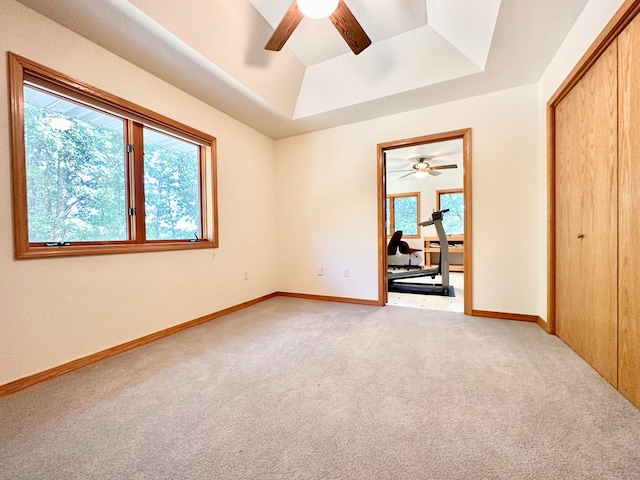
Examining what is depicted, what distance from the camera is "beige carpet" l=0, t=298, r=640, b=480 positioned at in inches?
38.9

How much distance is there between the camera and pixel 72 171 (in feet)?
6.16

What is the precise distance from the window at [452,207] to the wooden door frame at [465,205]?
164 inches

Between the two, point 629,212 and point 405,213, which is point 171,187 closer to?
point 629,212

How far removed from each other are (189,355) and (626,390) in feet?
8.83

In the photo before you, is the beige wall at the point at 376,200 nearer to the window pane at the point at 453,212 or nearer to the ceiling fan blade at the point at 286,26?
the ceiling fan blade at the point at 286,26

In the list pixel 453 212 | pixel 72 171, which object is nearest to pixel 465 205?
pixel 72 171

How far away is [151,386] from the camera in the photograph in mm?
1550

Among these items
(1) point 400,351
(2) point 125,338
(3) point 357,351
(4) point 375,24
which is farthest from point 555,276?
(2) point 125,338

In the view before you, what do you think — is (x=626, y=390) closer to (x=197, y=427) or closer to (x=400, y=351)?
(x=400, y=351)

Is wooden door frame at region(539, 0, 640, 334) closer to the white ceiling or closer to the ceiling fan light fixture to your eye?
the white ceiling

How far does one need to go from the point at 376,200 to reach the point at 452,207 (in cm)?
447

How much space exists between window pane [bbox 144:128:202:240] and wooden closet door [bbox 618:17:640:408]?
3.35m

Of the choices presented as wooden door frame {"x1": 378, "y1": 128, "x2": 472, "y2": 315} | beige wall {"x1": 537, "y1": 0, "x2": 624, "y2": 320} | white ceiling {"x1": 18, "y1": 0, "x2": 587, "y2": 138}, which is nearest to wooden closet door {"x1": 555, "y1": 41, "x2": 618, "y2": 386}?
beige wall {"x1": 537, "y1": 0, "x2": 624, "y2": 320}

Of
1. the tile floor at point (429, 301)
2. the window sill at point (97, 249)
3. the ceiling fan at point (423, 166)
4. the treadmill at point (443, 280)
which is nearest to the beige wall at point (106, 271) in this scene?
the window sill at point (97, 249)
